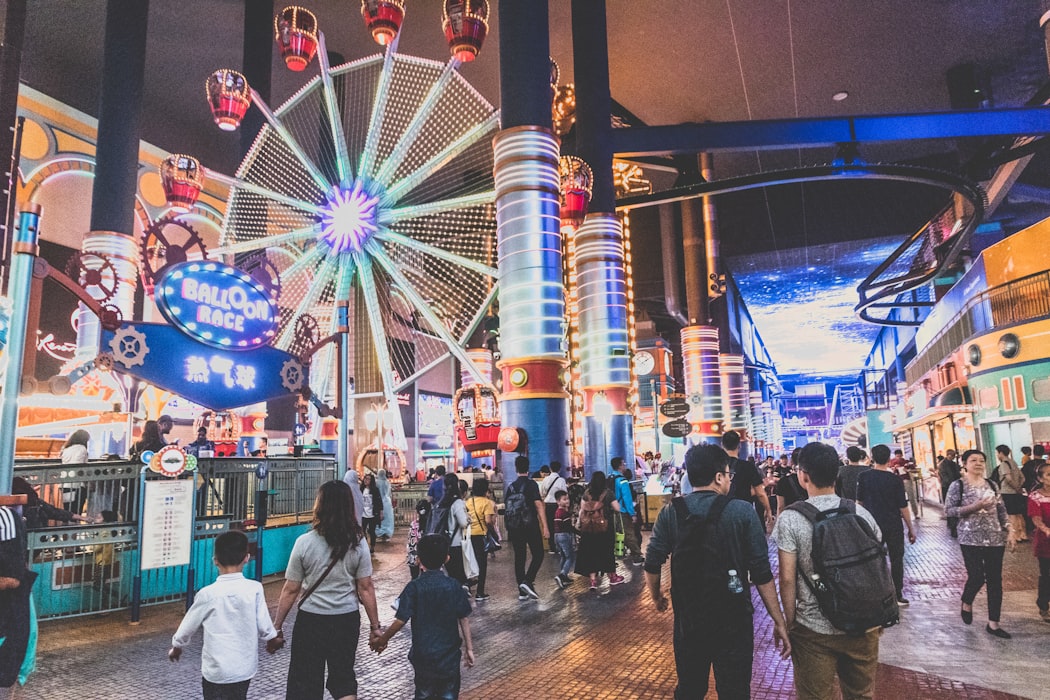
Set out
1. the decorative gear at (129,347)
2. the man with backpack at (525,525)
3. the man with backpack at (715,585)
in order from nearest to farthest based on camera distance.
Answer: the man with backpack at (715,585) < the decorative gear at (129,347) < the man with backpack at (525,525)

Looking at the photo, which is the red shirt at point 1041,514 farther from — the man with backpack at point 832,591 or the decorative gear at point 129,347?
the decorative gear at point 129,347

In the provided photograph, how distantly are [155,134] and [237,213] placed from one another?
27.1 ft

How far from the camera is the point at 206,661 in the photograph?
352cm

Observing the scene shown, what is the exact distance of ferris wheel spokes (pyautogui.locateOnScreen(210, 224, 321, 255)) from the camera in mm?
18094

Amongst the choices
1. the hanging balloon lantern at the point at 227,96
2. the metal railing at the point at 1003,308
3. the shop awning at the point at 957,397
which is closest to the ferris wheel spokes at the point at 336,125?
the hanging balloon lantern at the point at 227,96

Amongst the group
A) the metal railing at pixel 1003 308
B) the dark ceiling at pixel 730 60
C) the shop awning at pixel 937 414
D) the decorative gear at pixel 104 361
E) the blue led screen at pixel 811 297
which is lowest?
the shop awning at pixel 937 414

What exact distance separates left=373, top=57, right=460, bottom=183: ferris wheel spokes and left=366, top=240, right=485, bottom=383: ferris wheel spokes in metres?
1.90

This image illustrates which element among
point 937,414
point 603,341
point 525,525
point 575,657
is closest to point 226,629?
point 575,657

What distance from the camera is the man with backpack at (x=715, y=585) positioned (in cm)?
358

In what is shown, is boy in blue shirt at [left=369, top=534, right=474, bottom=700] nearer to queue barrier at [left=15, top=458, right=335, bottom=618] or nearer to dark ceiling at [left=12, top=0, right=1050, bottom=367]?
queue barrier at [left=15, top=458, right=335, bottom=618]

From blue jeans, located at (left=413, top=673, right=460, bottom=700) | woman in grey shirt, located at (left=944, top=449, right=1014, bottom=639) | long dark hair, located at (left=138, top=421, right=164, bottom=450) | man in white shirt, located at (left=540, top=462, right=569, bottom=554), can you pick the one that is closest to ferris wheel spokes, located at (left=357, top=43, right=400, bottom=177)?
long dark hair, located at (left=138, top=421, right=164, bottom=450)

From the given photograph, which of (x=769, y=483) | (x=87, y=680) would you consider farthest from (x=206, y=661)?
(x=769, y=483)

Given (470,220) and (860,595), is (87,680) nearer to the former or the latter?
(860,595)

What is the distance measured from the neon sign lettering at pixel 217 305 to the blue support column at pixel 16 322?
2.96m
